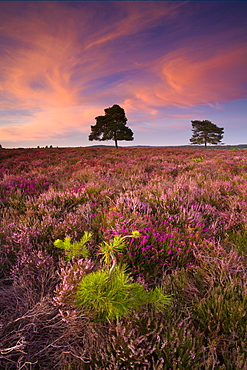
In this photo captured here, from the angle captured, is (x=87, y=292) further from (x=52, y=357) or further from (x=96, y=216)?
(x=96, y=216)

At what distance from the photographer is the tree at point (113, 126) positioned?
33.8 meters

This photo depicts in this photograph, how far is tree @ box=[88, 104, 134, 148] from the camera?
33.8m

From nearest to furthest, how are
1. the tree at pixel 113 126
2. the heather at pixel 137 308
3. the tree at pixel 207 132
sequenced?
the heather at pixel 137 308
the tree at pixel 113 126
the tree at pixel 207 132

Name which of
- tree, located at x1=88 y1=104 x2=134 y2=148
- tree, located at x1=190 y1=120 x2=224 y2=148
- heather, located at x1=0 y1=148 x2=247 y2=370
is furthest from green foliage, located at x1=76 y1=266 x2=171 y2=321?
tree, located at x1=190 y1=120 x2=224 y2=148

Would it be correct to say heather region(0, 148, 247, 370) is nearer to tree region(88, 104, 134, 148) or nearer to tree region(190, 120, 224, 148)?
tree region(88, 104, 134, 148)

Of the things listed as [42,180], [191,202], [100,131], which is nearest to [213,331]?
[191,202]

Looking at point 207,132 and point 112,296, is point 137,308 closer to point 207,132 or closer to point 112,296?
point 112,296

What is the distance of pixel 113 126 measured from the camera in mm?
33438

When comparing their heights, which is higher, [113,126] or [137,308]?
[113,126]

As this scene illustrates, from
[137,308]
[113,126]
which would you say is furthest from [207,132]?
[137,308]

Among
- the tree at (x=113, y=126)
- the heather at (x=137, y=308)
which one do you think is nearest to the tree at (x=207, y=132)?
the tree at (x=113, y=126)

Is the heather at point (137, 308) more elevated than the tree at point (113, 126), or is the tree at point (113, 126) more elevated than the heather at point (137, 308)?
the tree at point (113, 126)

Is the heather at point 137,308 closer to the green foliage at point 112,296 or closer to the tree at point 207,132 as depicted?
the green foliage at point 112,296

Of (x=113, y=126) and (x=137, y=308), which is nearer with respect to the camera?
(x=137, y=308)
